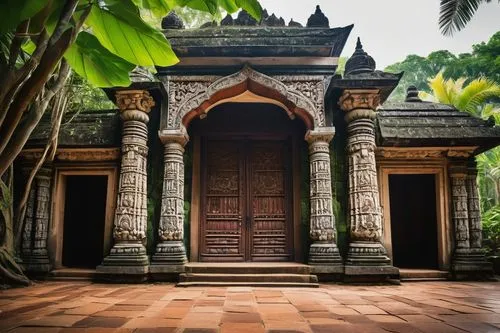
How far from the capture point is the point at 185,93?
6.36 meters

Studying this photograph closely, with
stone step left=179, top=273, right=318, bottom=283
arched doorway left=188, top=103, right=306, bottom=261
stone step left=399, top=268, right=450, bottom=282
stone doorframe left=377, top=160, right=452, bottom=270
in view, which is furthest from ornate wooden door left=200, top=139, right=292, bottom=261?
stone step left=399, top=268, right=450, bottom=282

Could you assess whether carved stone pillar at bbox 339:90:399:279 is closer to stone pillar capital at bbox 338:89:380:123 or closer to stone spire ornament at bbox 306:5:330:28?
stone pillar capital at bbox 338:89:380:123

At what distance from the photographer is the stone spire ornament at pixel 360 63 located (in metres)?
6.34

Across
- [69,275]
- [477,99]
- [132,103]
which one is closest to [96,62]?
[132,103]

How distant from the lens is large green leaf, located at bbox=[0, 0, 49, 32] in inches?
33.2

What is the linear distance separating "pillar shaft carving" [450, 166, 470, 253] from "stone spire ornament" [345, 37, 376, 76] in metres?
2.41

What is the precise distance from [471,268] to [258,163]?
4.15 m

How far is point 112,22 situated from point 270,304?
3.34 m

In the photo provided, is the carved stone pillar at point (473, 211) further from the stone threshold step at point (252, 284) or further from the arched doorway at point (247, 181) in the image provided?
the stone threshold step at point (252, 284)

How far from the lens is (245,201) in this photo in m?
7.05

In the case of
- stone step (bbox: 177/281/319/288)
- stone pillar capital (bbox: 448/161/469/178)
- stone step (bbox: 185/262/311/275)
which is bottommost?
stone step (bbox: 177/281/319/288)

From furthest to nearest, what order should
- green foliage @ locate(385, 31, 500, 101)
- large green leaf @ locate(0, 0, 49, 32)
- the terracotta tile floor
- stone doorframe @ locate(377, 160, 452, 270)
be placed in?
green foliage @ locate(385, 31, 500, 101) → stone doorframe @ locate(377, 160, 452, 270) → the terracotta tile floor → large green leaf @ locate(0, 0, 49, 32)

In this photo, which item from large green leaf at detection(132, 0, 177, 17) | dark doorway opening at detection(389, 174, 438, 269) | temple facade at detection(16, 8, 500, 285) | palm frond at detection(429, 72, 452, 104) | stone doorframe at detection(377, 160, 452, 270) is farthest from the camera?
palm frond at detection(429, 72, 452, 104)

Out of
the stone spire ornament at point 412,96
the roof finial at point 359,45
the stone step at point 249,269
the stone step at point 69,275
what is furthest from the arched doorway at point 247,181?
the stone spire ornament at point 412,96
